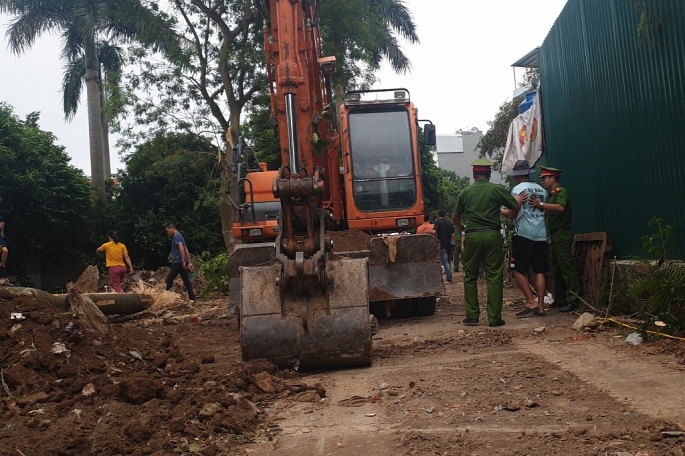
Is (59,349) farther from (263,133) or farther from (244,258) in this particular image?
(263,133)

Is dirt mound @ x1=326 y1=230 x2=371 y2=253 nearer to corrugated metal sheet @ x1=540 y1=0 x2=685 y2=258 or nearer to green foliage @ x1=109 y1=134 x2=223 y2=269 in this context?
corrugated metal sheet @ x1=540 y1=0 x2=685 y2=258

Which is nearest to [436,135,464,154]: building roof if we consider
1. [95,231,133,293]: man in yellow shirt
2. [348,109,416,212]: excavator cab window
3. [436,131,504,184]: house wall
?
[436,131,504,184]: house wall

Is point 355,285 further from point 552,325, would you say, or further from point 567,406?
point 552,325

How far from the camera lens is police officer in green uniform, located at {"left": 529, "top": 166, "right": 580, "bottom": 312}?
8.85m

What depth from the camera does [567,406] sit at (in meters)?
4.43

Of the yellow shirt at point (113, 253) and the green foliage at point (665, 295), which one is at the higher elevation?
the yellow shirt at point (113, 253)

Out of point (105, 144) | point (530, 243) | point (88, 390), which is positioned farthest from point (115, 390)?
point (105, 144)

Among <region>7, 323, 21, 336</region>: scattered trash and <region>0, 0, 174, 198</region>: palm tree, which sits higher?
<region>0, 0, 174, 198</region>: palm tree

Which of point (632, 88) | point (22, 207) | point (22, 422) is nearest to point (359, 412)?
point (22, 422)

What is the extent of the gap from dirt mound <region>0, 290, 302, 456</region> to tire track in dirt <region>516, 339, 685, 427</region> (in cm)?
197

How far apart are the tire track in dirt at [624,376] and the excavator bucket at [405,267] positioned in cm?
200

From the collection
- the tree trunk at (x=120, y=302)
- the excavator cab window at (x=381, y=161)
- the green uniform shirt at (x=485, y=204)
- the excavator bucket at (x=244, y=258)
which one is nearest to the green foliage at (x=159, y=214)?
the tree trunk at (x=120, y=302)

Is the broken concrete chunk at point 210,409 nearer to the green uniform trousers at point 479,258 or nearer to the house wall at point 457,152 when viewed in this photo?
the green uniform trousers at point 479,258

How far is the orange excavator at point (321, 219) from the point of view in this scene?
6.08 metres
